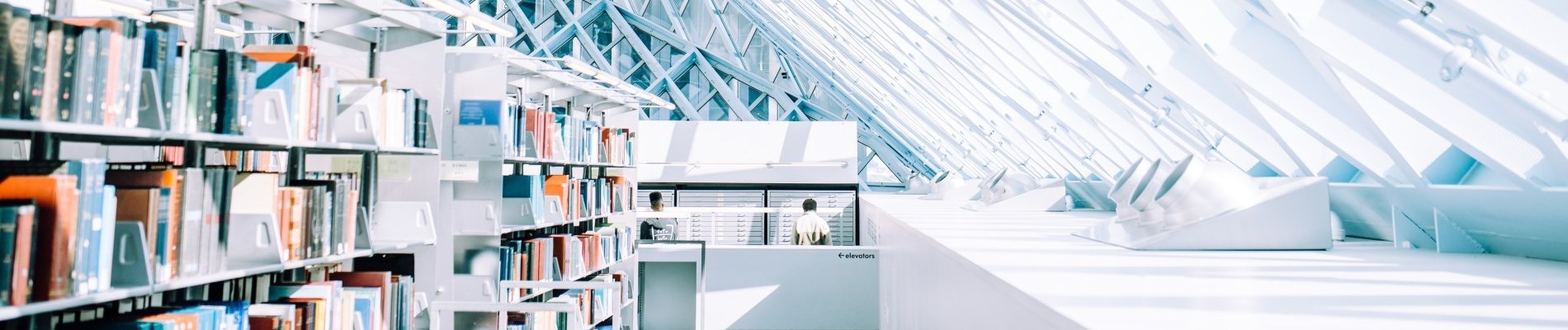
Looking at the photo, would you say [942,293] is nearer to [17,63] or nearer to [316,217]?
[316,217]

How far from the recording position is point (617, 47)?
16.3 metres

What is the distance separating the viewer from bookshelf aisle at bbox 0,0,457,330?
1.37 metres

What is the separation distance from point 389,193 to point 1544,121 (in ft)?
9.71

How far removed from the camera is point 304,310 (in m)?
2.10

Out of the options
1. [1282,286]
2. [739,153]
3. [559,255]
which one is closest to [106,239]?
[1282,286]

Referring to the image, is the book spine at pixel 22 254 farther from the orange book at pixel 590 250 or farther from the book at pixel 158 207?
the orange book at pixel 590 250

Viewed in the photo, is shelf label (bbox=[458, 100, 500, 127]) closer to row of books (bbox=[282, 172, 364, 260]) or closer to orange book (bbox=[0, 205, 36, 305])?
row of books (bbox=[282, 172, 364, 260])

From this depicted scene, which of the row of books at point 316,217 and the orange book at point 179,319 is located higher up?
the row of books at point 316,217

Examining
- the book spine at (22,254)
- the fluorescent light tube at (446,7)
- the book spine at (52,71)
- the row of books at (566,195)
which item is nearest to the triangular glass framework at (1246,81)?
the fluorescent light tube at (446,7)

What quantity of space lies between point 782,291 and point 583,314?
2.14 meters

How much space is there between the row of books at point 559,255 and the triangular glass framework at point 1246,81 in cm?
96

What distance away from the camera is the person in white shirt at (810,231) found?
22.8ft

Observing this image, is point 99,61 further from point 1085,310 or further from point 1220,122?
point 1220,122

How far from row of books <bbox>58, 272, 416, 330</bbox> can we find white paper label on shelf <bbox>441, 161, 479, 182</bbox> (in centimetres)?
44
